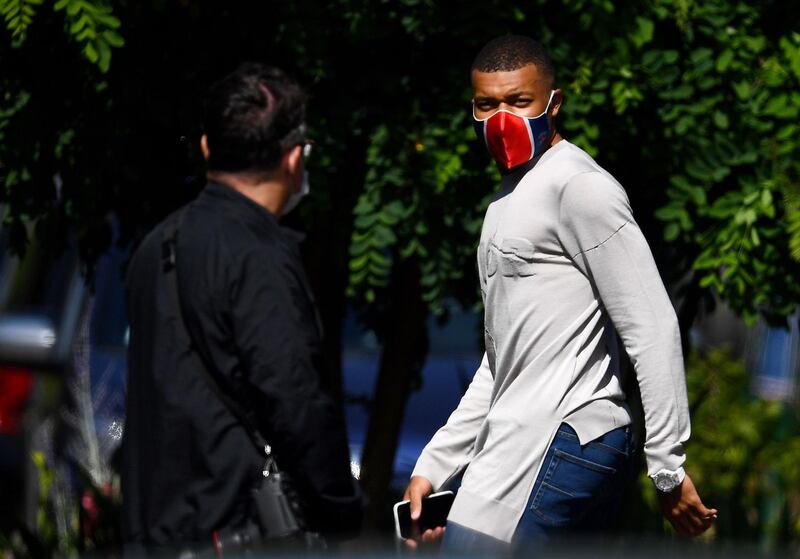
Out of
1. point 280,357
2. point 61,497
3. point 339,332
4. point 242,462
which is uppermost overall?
point 280,357

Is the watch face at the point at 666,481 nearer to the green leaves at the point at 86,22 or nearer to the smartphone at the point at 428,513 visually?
the smartphone at the point at 428,513

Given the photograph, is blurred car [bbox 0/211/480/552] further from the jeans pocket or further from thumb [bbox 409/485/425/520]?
the jeans pocket

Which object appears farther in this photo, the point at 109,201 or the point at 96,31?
the point at 109,201

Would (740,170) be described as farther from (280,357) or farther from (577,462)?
(280,357)

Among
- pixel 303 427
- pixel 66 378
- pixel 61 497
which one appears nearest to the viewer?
pixel 303 427

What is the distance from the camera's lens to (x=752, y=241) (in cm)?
460

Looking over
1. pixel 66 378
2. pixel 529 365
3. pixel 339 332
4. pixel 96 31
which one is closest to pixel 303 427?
pixel 529 365

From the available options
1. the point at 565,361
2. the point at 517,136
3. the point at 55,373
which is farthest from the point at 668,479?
the point at 55,373

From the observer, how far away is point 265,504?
2.62 m

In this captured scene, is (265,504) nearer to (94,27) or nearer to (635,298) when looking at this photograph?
(635,298)

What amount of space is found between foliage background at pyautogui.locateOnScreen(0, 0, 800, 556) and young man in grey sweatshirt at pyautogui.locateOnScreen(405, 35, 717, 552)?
1398 mm

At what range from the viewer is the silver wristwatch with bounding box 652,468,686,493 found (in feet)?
9.78

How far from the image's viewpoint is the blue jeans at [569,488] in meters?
3.07

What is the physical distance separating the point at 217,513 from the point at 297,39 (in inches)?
87.3
